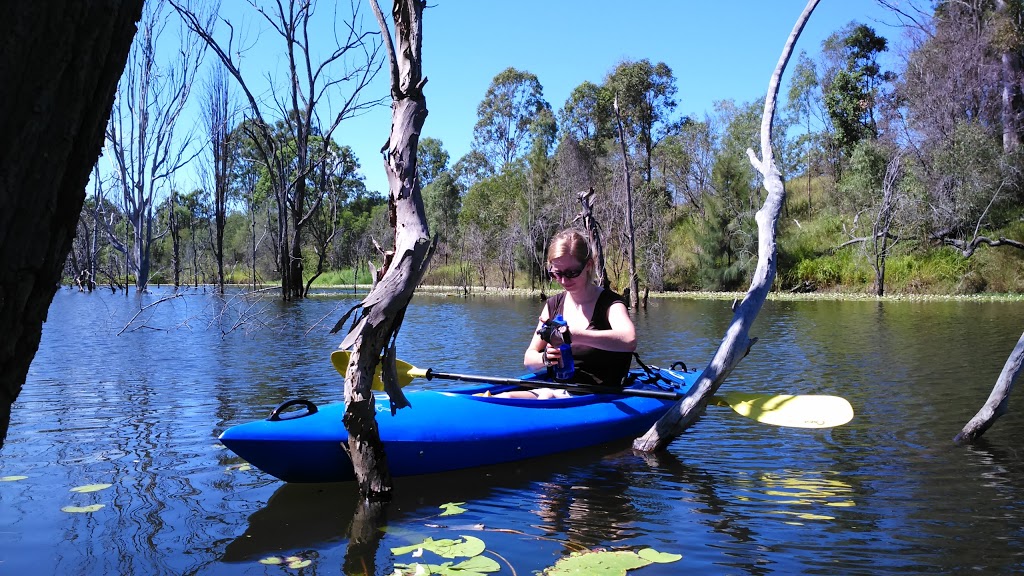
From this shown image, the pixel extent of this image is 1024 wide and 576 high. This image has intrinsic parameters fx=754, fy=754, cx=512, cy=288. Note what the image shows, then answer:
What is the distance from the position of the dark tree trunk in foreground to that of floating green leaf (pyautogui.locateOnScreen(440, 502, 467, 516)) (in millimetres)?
2701

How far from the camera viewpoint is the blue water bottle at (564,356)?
15.3 feet

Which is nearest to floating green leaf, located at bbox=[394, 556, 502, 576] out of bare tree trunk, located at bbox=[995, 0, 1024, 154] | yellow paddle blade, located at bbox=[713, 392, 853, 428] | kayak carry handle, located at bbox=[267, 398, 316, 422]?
kayak carry handle, located at bbox=[267, 398, 316, 422]

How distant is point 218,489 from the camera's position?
4059 mm

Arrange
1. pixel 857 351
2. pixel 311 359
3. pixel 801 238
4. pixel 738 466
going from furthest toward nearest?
pixel 801 238 < pixel 857 351 < pixel 311 359 < pixel 738 466

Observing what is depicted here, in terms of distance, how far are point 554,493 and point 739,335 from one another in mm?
1683

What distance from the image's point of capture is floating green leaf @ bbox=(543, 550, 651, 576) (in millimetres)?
2842

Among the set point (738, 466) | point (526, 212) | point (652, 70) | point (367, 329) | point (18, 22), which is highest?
point (652, 70)

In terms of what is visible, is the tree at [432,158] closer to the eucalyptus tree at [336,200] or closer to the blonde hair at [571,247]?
the eucalyptus tree at [336,200]

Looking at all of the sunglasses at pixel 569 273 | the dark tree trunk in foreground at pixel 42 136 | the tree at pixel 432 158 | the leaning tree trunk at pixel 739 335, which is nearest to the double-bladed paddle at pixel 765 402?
the leaning tree trunk at pixel 739 335

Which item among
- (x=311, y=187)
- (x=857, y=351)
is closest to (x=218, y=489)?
(x=857, y=351)

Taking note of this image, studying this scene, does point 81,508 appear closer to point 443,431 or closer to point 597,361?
point 443,431

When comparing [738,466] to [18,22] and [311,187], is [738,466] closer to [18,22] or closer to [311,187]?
[18,22]

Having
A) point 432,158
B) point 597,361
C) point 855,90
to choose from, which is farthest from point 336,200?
point 597,361

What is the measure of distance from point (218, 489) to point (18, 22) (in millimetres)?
3467
